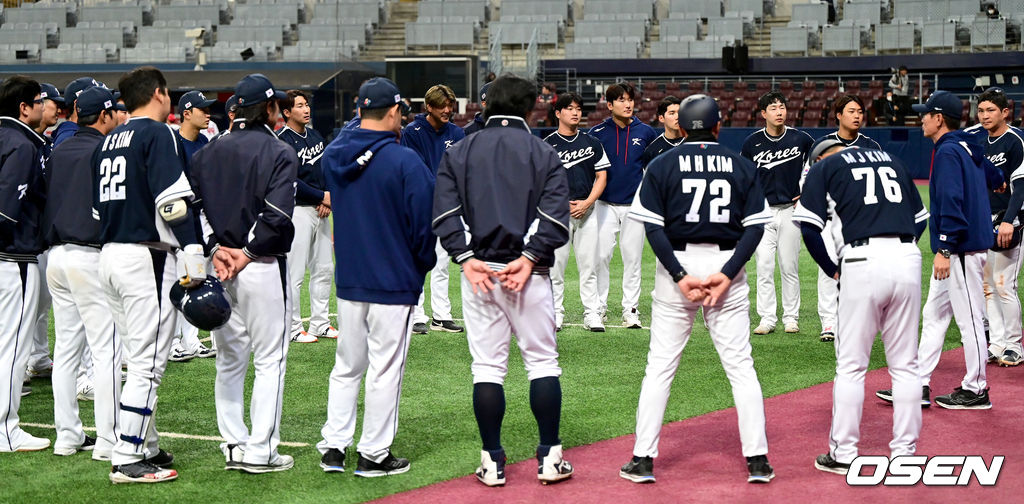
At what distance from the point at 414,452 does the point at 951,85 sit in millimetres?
27499

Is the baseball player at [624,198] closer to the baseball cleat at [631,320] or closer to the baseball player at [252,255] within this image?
the baseball cleat at [631,320]

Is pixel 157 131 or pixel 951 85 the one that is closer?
pixel 157 131

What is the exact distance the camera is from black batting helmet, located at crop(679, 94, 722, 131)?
5938mm

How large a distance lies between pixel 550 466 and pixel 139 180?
2646 mm

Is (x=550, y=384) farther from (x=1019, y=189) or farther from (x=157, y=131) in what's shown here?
(x=1019, y=189)

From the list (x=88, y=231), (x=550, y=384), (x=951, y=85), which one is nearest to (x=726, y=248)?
(x=550, y=384)

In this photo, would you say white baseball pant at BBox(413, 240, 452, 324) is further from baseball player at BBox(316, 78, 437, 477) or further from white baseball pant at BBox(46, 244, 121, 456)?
baseball player at BBox(316, 78, 437, 477)

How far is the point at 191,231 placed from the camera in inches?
227

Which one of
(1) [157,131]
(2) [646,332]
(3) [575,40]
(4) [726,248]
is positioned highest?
(3) [575,40]

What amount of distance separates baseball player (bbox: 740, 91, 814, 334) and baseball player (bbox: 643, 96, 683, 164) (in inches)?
32.2

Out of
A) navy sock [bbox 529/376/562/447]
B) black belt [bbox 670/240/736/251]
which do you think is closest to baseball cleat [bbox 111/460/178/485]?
navy sock [bbox 529/376/562/447]

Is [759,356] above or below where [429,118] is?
below

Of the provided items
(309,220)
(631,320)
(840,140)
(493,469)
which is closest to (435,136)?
(309,220)

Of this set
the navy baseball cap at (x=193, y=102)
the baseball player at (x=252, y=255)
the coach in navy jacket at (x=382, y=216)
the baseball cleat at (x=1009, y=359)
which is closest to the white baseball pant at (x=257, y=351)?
the baseball player at (x=252, y=255)
